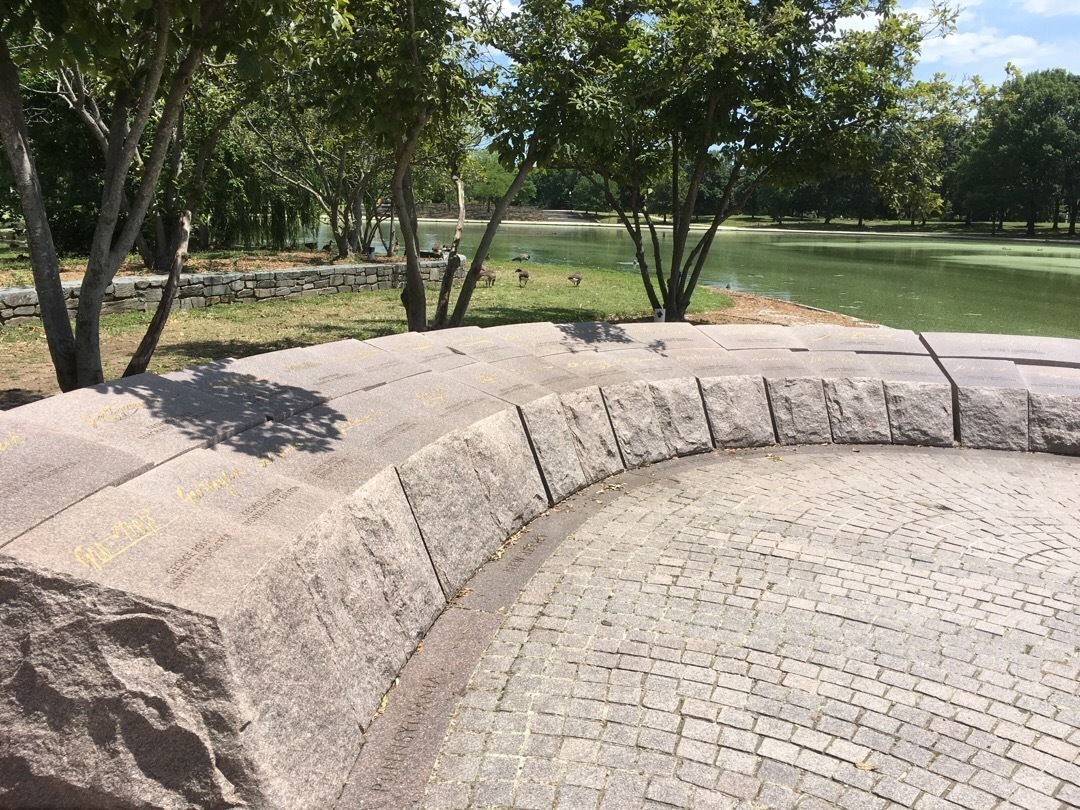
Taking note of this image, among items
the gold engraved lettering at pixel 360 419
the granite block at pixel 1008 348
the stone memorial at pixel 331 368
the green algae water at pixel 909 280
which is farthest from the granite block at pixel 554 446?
Answer: the green algae water at pixel 909 280

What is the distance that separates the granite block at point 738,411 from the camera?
295 inches

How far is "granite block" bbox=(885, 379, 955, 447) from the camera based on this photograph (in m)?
7.77

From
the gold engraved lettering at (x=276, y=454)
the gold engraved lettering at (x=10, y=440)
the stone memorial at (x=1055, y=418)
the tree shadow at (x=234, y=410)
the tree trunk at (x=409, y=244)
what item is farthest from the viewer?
the tree trunk at (x=409, y=244)

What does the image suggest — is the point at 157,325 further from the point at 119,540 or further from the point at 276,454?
the point at 119,540

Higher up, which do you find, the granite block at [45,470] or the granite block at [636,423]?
the granite block at [45,470]

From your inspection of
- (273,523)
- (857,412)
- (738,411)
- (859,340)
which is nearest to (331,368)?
(273,523)

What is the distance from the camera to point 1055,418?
7.66 meters

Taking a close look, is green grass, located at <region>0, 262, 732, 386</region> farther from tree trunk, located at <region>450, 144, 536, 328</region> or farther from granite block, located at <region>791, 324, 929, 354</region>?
granite block, located at <region>791, 324, 929, 354</region>

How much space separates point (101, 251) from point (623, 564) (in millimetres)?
4169

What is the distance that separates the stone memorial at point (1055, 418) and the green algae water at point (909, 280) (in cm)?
785

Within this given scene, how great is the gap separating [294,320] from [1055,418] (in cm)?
1062

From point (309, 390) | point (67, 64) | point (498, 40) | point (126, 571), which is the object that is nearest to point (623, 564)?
point (309, 390)

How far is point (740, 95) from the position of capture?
1113 centimetres

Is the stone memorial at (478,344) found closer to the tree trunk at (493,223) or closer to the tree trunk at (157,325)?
the tree trunk at (157,325)
